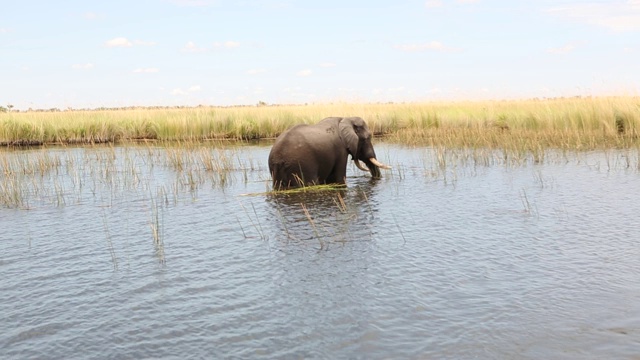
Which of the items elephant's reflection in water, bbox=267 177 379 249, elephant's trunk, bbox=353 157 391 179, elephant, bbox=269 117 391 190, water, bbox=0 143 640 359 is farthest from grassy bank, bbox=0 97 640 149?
elephant's reflection in water, bbox=267 177 379 249

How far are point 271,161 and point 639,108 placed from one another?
13.6 m

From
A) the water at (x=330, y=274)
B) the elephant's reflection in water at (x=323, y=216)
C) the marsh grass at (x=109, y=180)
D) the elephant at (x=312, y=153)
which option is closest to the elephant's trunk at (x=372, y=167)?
the elephant at (x=312, y=153)

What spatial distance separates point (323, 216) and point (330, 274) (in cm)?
287

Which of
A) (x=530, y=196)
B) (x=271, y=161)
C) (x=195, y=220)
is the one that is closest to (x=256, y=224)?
(x=195, y=220)

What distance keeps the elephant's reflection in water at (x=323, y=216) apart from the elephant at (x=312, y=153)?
30 cm

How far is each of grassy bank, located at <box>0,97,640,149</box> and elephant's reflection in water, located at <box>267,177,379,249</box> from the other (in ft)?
28.6

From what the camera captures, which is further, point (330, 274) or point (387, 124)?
point (387, 124)

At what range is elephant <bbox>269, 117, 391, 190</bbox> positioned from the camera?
11016mm

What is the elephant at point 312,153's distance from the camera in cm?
1102

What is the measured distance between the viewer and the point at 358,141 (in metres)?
12.9

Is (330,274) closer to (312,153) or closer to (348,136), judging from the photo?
(312,153)

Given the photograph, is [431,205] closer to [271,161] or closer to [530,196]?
[530,196]

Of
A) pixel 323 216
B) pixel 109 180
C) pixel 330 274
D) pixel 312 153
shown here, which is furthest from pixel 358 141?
pixel 330 274

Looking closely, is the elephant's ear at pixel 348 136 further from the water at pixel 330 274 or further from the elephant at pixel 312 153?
the water at pixel 330 274
